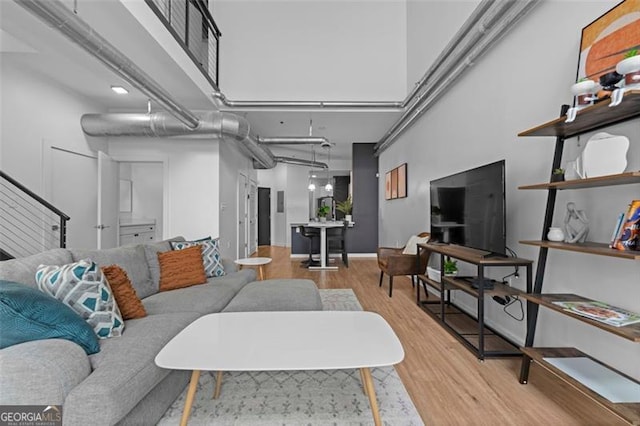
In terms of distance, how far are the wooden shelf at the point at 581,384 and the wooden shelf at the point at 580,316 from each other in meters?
0.32

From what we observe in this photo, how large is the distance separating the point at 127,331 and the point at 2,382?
625 mm

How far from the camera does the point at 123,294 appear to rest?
6.55 feet

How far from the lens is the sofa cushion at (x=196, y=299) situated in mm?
2287

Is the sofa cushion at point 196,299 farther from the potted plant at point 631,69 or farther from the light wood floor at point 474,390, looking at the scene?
the potted plant at point 631,69

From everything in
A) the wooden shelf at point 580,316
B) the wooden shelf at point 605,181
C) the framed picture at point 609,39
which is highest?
the framed picture at point 609,39

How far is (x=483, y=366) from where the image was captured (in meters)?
2.23

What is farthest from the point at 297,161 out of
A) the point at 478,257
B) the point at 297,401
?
the point at 297,401

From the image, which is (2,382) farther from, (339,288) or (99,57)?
(339,288)

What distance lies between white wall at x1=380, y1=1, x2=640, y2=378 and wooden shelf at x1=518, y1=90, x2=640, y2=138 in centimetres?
8

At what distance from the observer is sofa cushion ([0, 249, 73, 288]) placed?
158cm

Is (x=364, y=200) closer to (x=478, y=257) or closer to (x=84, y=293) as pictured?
(x=478, y=257)

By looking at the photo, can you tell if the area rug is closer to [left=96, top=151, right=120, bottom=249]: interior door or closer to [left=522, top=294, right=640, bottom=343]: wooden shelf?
[left=522, top=294, right=640, bottom=343]: wooden shelf

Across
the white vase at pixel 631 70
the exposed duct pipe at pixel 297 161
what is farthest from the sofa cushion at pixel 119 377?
the exposed duct pipe at pixel 297 161

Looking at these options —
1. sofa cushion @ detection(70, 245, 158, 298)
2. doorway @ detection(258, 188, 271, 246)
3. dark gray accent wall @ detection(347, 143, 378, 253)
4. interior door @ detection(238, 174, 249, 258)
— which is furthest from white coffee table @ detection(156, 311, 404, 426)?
doorway @ detection(258, 188, 271, 246)
